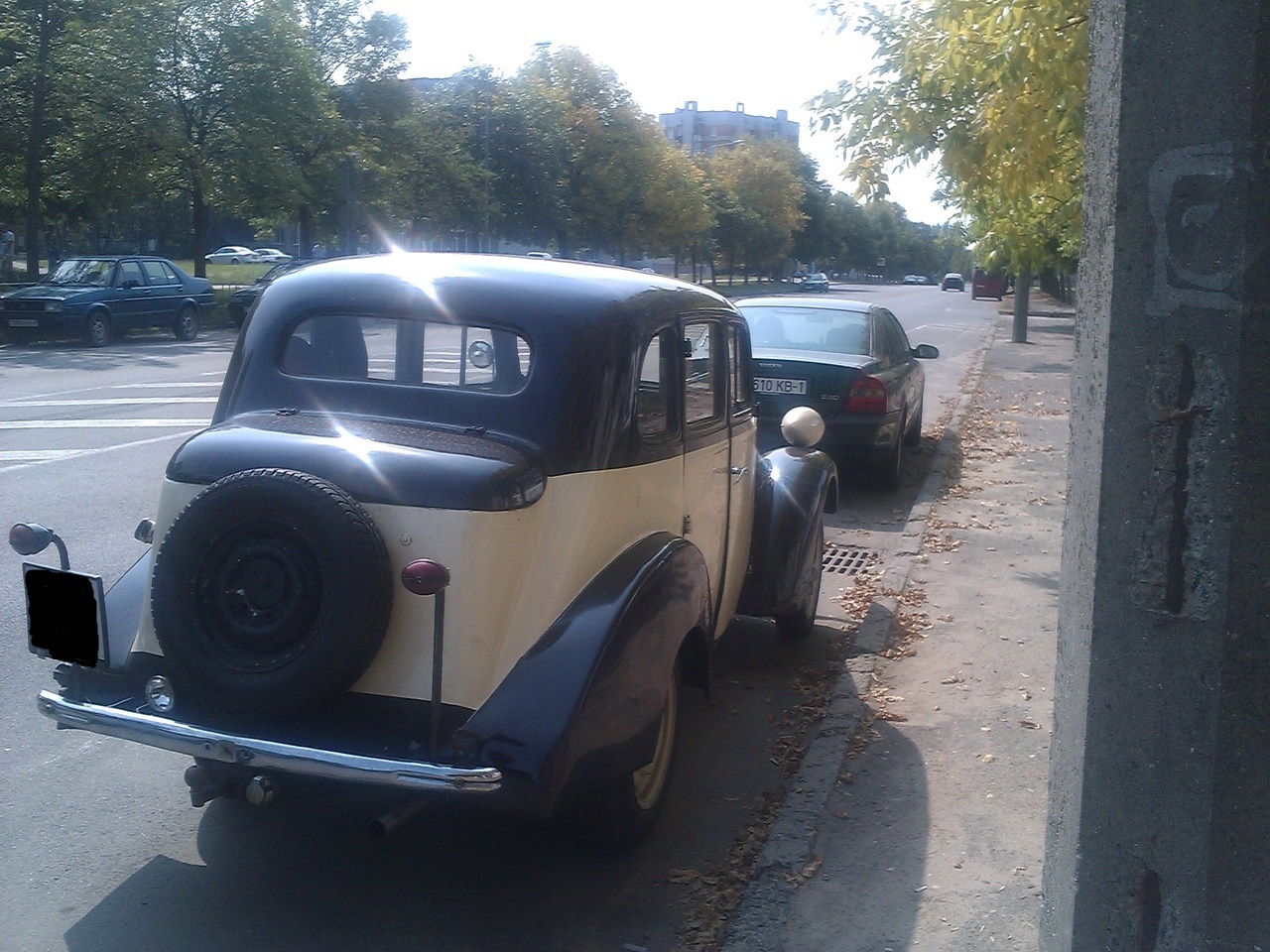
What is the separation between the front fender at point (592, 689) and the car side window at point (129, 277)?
2253 cm

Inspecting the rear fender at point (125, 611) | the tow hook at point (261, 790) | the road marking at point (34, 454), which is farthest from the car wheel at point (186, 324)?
the tow hook at point (261, 790)

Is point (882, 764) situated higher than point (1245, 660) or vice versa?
point (1245, 660)

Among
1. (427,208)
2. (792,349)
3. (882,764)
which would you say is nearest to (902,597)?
(882,764)

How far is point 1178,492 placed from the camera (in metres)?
2.29

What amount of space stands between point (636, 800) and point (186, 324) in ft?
77.9

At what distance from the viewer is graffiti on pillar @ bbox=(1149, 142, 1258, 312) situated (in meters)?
2.20

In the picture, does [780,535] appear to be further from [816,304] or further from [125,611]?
[816,304]

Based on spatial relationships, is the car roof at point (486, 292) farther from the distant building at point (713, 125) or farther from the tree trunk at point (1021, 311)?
the distant building at point (713, 125)

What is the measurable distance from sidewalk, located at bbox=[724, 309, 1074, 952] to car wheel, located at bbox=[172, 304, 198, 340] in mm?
20095

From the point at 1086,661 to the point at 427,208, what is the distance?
40.2 meters

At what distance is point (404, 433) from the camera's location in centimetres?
379

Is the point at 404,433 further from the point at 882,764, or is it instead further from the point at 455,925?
the point at 882,764

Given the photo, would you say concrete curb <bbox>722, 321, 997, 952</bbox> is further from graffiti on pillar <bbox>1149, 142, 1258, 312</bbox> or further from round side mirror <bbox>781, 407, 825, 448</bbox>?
graffiti on pillar <bbox>1149, 142, 1258, 312</bbox>

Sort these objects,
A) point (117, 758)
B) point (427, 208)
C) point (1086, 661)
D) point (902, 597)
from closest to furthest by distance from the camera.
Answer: point (1086, 661)
point (117, 758)
point (902, 597)
point (427, 208)
